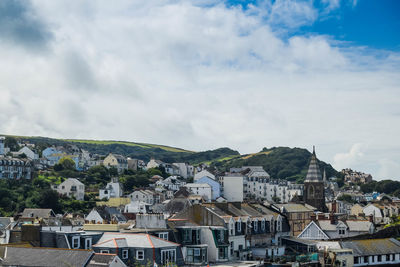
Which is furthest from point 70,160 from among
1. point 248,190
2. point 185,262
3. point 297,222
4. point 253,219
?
point 185,262

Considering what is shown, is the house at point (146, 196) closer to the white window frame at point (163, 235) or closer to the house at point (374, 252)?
the house at point (374, 252)

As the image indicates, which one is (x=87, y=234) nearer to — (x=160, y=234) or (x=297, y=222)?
(x=160, y=234)

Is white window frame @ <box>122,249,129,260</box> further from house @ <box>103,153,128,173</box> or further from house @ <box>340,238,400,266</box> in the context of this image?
house @ <box>103,153,128,173</box>

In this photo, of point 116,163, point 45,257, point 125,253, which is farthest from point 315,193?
point 45,257

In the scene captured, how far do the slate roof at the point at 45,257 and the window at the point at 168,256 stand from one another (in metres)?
6.42

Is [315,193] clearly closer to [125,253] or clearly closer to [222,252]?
[222,252]

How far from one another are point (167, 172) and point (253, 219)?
11304 cm

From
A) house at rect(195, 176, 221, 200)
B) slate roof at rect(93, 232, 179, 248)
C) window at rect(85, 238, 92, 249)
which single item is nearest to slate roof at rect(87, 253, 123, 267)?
slate roof at rect(93, 232, 179, 248)

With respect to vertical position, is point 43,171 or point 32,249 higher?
point 43,171

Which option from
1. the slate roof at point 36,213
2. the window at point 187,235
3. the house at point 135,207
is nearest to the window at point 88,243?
the window at point 187,235

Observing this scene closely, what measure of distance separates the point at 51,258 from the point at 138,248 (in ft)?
20.8

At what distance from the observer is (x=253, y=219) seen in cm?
6238

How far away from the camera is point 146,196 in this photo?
122375mm

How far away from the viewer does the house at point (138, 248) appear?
40.7m
